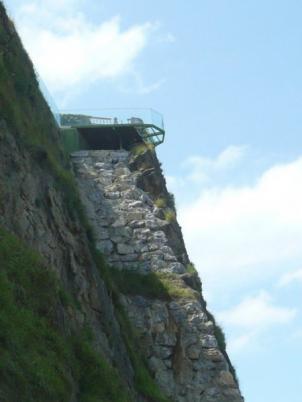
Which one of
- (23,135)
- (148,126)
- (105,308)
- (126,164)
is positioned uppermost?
(148,126)

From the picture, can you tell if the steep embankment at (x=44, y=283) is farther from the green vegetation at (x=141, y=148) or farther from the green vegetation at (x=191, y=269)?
the green vegetation at (x=141, y=148)

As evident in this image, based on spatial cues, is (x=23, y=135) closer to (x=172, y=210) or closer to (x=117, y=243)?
(x=117, y=243)

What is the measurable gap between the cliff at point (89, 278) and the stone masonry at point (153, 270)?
3 cm

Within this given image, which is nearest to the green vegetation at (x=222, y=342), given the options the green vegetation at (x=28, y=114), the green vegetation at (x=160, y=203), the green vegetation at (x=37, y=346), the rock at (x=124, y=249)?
the rock at (x=124, y=249)

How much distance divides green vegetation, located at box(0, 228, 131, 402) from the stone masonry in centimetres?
799

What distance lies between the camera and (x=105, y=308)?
18594 mm

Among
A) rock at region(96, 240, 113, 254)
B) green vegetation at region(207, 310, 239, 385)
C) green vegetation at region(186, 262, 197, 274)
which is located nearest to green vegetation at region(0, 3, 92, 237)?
rock at region(96, 240, 113, 254)


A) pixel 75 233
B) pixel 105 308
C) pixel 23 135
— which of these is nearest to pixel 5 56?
pixel 23 135

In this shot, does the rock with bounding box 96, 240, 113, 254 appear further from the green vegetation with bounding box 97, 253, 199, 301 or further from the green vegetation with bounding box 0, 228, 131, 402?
the green vegetation with bounding box 0, 228, 131, 402

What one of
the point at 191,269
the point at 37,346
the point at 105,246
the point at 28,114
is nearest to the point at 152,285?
the point at 105,246

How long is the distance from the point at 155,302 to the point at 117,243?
3106mm

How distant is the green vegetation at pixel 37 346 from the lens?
1094 centimetres

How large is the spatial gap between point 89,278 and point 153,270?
7688 mm

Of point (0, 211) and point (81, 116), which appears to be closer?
point (0, 211)
